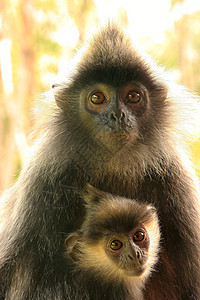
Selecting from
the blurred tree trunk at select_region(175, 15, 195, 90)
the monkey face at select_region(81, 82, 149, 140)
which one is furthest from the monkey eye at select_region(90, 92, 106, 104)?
the blurred tree trunk at select_region(175, 15, 195, 90)

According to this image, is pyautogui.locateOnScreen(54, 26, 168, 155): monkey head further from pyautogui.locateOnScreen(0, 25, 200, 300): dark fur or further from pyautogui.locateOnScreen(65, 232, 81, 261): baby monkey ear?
pyautogui.locateOnScreen(65, 232, 81, 261): baby monkey ear

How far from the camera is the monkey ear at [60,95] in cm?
371

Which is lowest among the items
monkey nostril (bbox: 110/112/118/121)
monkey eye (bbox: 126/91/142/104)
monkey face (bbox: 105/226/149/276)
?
monkey face (bbox: 105/226/149/276)

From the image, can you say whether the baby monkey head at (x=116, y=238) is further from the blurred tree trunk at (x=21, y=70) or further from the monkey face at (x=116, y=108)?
the blurred tree trunk at (x=21, y=70)

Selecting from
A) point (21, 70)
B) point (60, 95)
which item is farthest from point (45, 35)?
point (60, 95)

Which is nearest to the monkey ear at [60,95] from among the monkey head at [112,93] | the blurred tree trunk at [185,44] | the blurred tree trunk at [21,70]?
the monkey head at [112,93]

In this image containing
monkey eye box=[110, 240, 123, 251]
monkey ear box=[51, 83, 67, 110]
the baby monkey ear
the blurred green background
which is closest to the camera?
the baby monkey ear

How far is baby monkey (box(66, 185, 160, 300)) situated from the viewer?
3387 mm

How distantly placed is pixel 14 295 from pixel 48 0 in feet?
34.1

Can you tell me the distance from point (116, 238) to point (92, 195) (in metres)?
0.37

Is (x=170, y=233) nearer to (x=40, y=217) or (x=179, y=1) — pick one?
(x=40, y=217)

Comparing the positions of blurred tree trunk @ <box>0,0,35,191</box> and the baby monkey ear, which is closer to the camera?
the baby monkey ear

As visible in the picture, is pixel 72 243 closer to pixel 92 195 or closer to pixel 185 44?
pixel 92 195

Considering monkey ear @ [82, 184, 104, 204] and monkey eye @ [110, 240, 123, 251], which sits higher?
monkey ear @ [82, 184, 104, 204]
